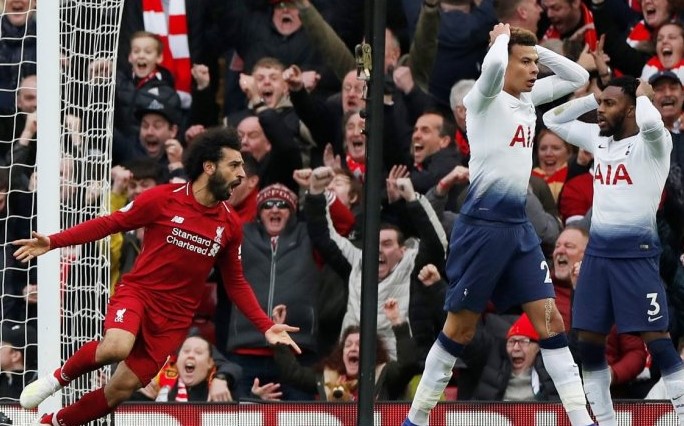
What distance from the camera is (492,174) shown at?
872 cm

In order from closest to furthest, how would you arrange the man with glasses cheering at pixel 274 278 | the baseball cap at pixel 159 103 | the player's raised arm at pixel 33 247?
1. the player's raised arm at pixel 33 247
2. the man with glasses cheering at pixel 274 278
3. the baseball cap at pixel 159 103

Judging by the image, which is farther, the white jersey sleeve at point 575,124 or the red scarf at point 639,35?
the red scarf at point 639,35

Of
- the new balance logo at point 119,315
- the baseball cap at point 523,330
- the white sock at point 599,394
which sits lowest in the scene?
the white sock at point 599,394

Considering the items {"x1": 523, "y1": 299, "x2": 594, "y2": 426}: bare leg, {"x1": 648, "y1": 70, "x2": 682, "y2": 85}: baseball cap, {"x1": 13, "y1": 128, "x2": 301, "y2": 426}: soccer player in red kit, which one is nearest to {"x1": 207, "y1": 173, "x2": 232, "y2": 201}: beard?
{"x1": 13, "y1": 128, "x2": 301, "y2": 426}: soccer player in red kit

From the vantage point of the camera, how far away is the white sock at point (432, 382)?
878 centimetres

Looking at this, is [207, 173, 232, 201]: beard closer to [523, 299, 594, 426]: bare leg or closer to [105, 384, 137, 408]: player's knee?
[105, 384, 137, 408]: player's knee

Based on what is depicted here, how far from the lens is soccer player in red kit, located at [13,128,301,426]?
28.7 ft

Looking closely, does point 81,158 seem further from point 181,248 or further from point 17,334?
point 17,334

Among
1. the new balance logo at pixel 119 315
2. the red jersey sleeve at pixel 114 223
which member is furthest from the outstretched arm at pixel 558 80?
the new balance logo at pixel 119 315

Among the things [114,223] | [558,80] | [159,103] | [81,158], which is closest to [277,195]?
[159,103]

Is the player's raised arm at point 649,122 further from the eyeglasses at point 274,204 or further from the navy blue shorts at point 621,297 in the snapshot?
the eyeglasses at point 274,204

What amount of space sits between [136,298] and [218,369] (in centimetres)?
235

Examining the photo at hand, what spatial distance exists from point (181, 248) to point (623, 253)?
2613 millimetres

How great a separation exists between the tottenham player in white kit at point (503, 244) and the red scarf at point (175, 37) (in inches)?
145
